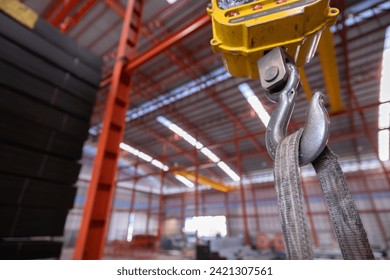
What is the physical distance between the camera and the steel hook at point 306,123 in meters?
0.62

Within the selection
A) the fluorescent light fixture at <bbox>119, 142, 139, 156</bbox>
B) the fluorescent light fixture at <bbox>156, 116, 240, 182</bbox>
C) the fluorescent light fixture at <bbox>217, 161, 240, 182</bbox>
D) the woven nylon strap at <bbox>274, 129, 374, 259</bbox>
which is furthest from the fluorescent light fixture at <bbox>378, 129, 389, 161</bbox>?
the fluorescent light fixture at <bbox>119, 142, 139, 156</bbox>

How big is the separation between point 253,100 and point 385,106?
19.7 ft

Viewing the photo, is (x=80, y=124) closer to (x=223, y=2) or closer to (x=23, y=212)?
(x=23, y=212)

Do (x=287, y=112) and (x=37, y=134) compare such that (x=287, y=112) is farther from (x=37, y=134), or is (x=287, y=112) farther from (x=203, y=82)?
(x=203, y=82)

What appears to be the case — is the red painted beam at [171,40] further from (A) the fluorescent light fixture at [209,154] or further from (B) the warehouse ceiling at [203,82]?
(A) the fluorescent light fixture at [209,154]

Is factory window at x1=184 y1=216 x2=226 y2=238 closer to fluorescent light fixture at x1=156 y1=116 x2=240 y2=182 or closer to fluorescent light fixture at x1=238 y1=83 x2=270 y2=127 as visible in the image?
fluorescent light fixture at x1=156 y1=116 x2=240 y2=182

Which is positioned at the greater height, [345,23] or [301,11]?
[345,23]

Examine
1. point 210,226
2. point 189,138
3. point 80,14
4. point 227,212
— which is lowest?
point 210,226

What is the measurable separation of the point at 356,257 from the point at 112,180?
291 centimetres

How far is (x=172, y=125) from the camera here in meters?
12.9

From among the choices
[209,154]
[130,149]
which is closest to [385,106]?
[209,154]

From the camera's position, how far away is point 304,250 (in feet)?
1.69

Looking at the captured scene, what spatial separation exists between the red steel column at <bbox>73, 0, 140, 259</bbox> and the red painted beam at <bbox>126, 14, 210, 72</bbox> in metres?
0.28
